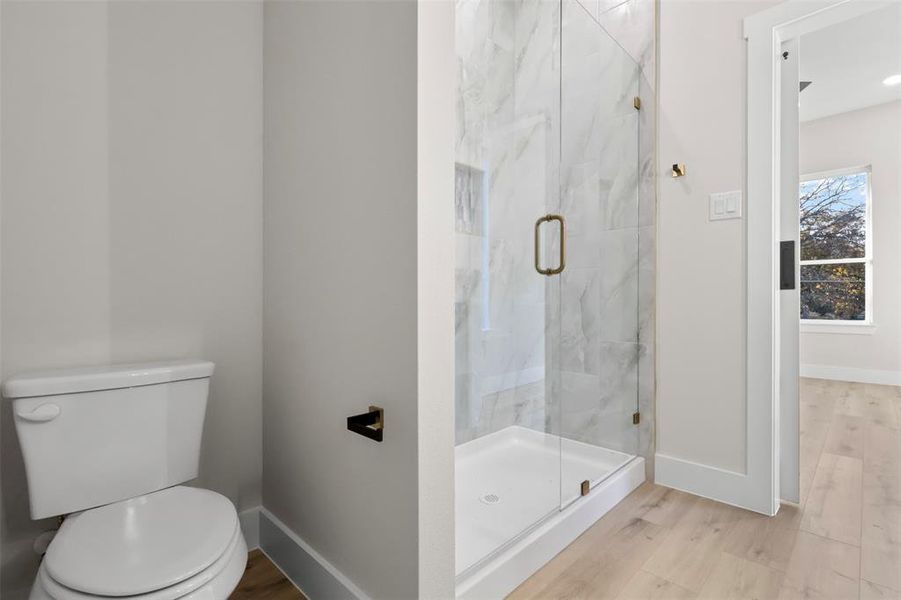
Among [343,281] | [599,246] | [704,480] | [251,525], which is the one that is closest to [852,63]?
[599,246]

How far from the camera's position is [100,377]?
1110mm

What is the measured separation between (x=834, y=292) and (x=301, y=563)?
5.67 meters

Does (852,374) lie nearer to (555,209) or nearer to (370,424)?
(555,209)

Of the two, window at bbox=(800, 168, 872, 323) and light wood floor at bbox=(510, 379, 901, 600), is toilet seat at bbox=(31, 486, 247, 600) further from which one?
window at bbox=(800, 168, 872, 323)

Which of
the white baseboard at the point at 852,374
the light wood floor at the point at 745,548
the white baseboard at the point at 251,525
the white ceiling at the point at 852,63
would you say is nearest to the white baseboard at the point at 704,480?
the light wood floor at the point at 745,548

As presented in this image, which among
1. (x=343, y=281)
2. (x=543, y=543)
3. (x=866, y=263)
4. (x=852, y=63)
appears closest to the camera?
(x=343, y=281)

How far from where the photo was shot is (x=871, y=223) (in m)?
4.29

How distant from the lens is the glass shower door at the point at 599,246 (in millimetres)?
2039

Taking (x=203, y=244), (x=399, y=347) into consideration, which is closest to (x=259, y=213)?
(x=203, y=244)

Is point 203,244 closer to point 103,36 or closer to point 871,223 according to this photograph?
point 103,36

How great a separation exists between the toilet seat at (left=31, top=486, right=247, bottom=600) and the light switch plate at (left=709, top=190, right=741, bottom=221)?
210 centimetres

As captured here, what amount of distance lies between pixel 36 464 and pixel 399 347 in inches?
36.1

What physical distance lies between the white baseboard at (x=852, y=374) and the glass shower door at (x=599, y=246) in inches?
155

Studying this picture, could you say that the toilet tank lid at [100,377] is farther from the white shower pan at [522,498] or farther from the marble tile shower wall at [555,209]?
the marble tile shower wall at [555,209]
